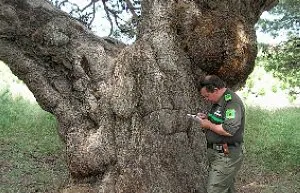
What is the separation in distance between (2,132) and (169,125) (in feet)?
18.3

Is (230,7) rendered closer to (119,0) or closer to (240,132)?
(240,132)

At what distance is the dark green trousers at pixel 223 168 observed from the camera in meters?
4.81

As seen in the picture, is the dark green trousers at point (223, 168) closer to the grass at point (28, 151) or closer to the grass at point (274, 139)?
the grass at point (28, 151)

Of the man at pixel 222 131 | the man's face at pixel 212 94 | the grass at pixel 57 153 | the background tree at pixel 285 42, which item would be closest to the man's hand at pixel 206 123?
the man at pixel 222 131

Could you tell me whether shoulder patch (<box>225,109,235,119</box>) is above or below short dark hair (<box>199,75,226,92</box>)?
below

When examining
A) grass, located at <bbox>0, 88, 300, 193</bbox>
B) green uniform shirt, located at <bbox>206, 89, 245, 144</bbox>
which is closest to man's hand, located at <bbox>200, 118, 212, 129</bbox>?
green uniform shirt, located at <bbox>206, 89, 245, 144</bbox>

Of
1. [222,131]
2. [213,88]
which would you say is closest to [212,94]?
[213,88]

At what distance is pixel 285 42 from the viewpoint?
38.5 ft

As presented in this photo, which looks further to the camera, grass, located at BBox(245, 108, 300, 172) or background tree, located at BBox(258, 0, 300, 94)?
background tree, located at BBox(258, 0, 300, 94)

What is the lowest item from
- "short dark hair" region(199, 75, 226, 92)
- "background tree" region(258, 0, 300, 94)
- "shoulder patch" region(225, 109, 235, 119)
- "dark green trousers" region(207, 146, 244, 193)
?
"dark green trousers" region(207, 146, 244, 193)

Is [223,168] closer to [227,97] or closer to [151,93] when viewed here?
[227,97]

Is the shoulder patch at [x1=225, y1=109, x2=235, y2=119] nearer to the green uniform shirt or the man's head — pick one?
the green uniform shirt

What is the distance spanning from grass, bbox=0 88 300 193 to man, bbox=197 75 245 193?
196 cm

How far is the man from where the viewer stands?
464 cm
